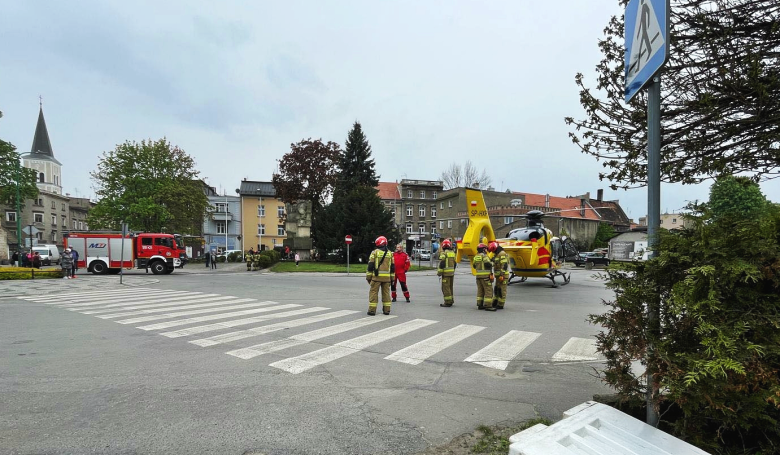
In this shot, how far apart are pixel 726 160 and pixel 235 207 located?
70468 mm

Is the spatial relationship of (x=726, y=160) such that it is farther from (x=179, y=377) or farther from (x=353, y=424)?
(x=179, y=377)

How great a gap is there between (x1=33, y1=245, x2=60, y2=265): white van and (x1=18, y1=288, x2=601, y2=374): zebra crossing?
3664cm

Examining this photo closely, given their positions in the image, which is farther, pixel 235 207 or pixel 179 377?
pixel 235 207

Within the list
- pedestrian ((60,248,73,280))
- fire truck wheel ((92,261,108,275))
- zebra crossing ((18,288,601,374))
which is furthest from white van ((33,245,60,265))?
zebra crossing ((18,288,601,374))

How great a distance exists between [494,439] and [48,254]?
5282 cm

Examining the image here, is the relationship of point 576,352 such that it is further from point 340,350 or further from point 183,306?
point 183,306

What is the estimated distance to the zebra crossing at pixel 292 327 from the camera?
6.04 meters

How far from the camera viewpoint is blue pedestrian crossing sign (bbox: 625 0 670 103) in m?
2.51

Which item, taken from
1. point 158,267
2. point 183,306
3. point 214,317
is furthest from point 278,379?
point 158,267

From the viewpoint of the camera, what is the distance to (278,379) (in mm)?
4887

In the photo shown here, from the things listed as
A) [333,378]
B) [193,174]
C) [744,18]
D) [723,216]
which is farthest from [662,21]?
[193,174]

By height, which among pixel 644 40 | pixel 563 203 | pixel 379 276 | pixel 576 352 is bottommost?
pixel 576 352

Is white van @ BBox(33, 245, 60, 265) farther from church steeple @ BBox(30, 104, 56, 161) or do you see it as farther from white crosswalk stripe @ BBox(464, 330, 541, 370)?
church steeple @ BBox(30, 104, 56, 161)

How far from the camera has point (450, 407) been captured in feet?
13.5
